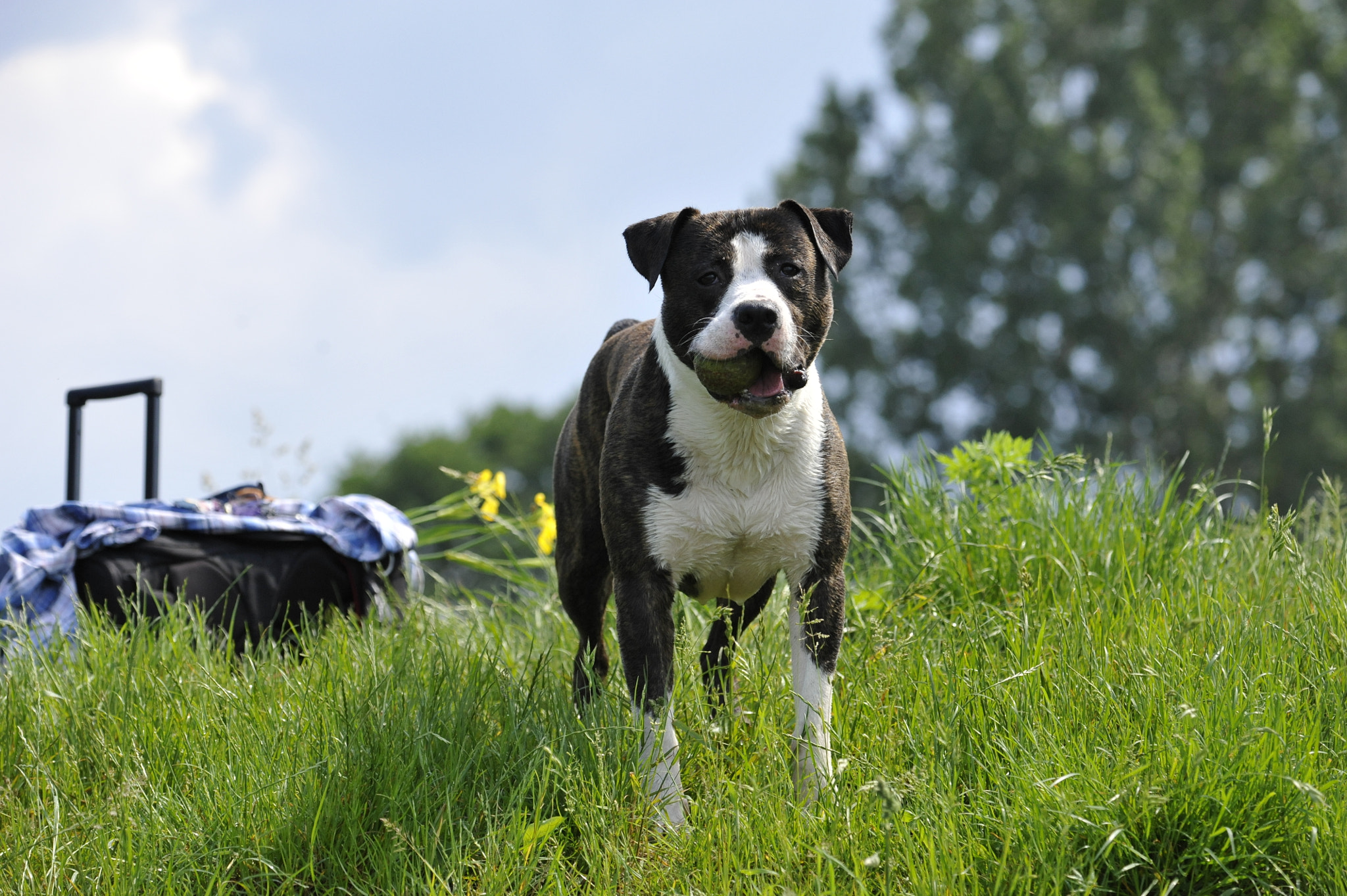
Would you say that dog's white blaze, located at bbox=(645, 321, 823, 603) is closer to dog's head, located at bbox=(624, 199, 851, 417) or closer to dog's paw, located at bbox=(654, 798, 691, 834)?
dog's head, located at bbox=(624, 199, 851, 417)

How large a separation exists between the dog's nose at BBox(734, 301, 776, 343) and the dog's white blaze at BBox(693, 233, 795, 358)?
0.01 m

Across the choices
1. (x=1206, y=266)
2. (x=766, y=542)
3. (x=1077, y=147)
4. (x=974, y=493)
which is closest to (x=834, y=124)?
(x=1077, y=147)

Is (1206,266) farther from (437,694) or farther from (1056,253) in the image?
(437,694)

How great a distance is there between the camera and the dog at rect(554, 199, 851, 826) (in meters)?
3.15

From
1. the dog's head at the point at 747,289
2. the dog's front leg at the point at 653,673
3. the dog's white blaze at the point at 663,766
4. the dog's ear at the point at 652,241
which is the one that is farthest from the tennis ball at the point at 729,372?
the dog's white blaze at the point at 663,766

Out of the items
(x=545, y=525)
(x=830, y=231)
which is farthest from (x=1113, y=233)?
(x=830, y=231)

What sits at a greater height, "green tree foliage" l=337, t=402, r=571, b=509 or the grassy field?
the grassy field

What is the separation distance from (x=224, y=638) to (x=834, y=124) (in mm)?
20574

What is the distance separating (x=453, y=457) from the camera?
46.8 metres

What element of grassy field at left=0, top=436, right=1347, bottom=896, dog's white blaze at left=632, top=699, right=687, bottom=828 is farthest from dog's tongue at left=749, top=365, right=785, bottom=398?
dog's white blaze at left=632, top=699, right=687, bottom=828

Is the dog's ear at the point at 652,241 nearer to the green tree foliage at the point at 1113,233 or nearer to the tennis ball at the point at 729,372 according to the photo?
the tennis ball at the point at 729,372

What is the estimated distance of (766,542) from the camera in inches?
130

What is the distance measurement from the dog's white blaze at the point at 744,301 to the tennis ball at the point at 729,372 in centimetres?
3

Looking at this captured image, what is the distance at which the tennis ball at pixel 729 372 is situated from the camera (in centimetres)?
304
